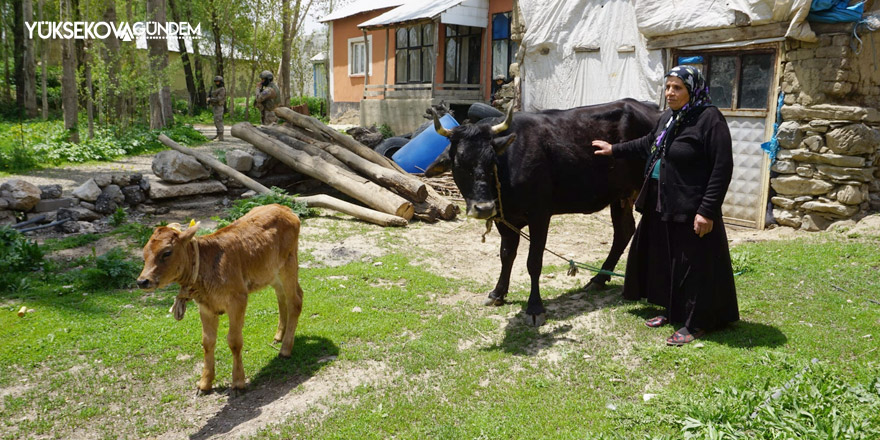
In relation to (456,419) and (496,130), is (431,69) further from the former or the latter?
(456,419)

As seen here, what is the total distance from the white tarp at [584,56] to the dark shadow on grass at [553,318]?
5.75 meters

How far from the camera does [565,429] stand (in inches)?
152

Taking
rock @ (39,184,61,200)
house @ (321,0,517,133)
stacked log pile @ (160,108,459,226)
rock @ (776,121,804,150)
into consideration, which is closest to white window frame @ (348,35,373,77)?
house @ (321,0,517,133)

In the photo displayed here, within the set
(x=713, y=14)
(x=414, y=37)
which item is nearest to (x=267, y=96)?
(x=414, y=37)

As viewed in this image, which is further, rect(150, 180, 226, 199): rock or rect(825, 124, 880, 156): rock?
rect(150, 180, 226, 199): rock

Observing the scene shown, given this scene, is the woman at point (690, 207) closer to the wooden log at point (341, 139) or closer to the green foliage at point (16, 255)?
the wooden log at point (341, 139)

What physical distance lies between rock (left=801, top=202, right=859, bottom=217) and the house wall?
19.0 metres

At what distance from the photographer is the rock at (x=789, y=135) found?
28.8 ft

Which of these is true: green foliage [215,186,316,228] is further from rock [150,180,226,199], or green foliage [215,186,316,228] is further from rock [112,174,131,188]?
rock [112,174,131,188]

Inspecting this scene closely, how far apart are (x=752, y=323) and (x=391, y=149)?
10.3 m

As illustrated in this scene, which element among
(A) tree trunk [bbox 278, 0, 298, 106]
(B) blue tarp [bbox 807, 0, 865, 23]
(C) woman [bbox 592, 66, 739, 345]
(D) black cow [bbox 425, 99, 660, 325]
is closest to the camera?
(C) woman [bbox 592, 66, 739, 345]

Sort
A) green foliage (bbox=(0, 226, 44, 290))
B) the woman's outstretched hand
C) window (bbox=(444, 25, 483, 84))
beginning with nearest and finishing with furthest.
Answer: the woman's outstretched hand
green foliage (bbox=(0, 226, 44, 290))
window (bbox=(444, 25, 483, 84))

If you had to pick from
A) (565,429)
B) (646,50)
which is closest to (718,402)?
(565,429)

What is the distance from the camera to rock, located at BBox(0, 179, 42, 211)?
29.7 feet
